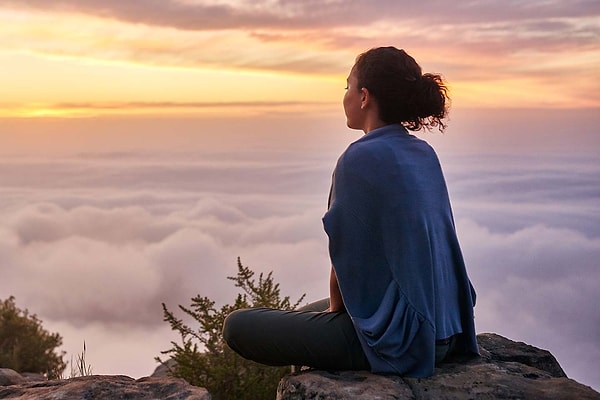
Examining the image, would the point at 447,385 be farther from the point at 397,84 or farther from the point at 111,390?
the point at 111,390

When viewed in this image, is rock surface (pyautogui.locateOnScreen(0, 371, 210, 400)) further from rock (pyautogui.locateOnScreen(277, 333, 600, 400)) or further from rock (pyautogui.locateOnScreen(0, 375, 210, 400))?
rock (pyautogui.locateOnScreen(277, 333, 600, 400))

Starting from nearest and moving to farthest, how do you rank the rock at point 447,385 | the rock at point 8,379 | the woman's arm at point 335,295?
the rock at point 447,385, the woman's arm at point 335,295, the rock at point 8,379

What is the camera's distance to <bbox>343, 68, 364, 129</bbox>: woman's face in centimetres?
514

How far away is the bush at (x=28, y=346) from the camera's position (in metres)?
12.4

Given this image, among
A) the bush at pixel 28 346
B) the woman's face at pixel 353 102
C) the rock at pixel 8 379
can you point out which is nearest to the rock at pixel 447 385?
the woman's face at pixel 353 102

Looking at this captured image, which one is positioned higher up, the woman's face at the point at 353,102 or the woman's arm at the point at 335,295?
the woman's face at the point at 353,102

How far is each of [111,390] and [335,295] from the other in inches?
65.4

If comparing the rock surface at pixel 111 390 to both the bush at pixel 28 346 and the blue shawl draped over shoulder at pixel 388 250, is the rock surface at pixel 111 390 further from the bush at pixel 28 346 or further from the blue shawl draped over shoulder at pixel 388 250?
the bush at pixel 28 346

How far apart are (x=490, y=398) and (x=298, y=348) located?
1.24m

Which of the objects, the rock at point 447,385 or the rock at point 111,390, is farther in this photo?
the rock at point 111,390

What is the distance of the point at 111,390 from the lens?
547 centimetres

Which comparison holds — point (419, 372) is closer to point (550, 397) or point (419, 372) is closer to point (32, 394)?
point (550, 397)

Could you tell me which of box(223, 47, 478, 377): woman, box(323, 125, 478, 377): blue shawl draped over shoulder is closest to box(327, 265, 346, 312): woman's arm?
box(223, 47, 478, 377): woman

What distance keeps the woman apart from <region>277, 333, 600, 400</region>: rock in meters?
0.12
